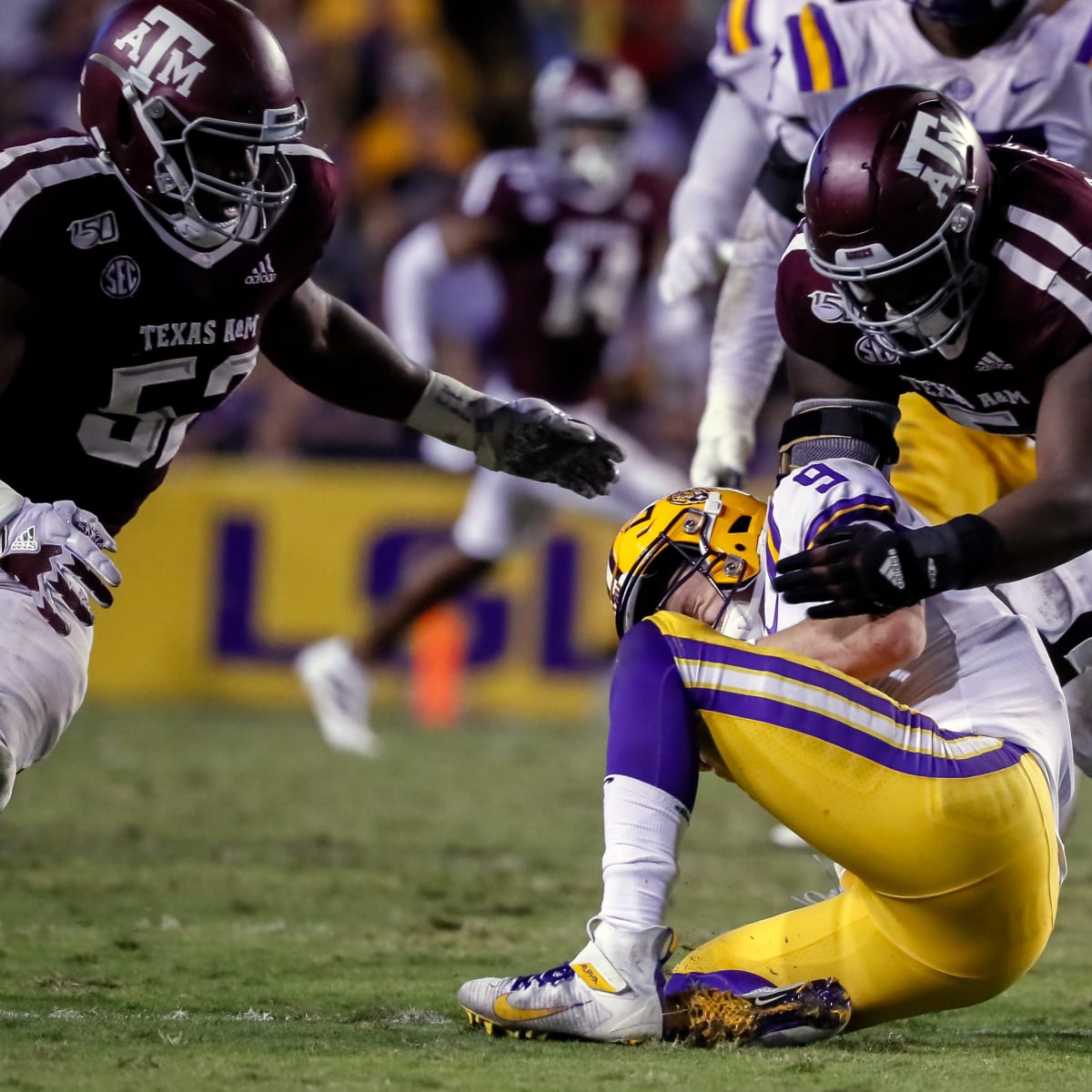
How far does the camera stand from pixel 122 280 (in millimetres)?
3189

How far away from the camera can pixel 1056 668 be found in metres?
3.50

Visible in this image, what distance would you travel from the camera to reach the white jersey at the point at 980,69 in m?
4.02

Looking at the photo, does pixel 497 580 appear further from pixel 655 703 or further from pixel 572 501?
pixel 655 703

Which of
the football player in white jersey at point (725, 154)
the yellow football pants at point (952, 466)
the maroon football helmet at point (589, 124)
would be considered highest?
the maroon football helmet at point (589, 124)

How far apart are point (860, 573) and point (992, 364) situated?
536mm

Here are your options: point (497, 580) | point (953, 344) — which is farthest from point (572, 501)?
point (953, 344)

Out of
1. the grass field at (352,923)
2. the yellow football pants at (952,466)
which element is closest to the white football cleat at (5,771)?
the grass field at (352,923)

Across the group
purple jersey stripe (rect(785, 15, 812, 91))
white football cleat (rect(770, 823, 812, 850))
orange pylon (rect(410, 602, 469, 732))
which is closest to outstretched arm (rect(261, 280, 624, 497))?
purple jersey stripe (rect(785, 15, 812, 91))

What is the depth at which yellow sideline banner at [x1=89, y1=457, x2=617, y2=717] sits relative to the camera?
334 inches

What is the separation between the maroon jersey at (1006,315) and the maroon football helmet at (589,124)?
4.33 m

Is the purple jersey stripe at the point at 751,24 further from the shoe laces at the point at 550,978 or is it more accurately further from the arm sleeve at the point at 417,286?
the arm sleeve at the point at 417,286

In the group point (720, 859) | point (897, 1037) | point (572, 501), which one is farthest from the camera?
point (572, 501)

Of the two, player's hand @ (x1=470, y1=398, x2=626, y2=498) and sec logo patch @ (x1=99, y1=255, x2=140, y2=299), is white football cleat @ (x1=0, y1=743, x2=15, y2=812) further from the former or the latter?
player's hand @ (x1=470, y1=398, x2=626, y2=498)

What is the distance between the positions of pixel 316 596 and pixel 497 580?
0.82m
